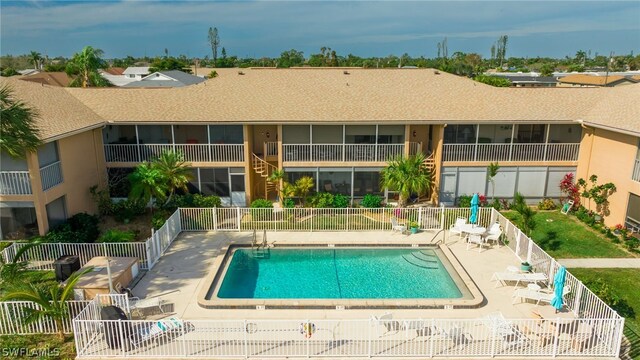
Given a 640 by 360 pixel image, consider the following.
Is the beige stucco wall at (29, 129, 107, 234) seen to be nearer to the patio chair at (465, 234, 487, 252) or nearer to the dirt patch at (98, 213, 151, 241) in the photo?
the dirt patch at (98, 213, 151, 241)

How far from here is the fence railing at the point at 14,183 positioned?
17891mm

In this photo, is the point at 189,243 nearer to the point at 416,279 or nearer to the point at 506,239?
the point at 416,279

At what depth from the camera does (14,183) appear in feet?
58.8

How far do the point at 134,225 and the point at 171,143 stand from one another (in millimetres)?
5049

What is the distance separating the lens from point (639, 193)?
19500 mm

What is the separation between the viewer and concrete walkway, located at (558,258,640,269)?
685 inches

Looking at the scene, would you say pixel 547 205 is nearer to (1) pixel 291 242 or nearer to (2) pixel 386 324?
(1) pixel 291 242

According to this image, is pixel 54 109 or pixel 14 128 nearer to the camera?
pixel 14 128

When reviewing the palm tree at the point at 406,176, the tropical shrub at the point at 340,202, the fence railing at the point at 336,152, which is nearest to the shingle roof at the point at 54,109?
the fence railing at the point at 336,152

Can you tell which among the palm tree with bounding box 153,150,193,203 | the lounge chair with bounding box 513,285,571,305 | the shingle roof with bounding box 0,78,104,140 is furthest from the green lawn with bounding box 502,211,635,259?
the shingle roof with bounding box 0,78,104,140

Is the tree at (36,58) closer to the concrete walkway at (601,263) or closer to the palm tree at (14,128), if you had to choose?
the palm tree at (14,128)

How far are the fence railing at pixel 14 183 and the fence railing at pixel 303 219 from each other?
6.23 meters

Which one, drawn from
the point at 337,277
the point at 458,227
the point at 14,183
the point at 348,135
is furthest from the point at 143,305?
the point at 348,135

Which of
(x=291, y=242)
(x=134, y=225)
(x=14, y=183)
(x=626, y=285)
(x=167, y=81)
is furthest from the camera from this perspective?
(x=167, y=81)
